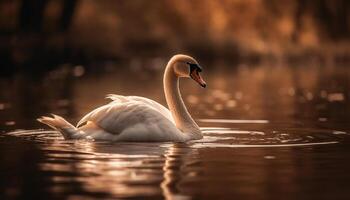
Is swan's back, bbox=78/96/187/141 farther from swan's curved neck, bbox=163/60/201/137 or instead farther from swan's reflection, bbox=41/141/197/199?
swan's curved neck, bbox=163/60/201/137

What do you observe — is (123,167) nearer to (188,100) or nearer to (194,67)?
(194,67)

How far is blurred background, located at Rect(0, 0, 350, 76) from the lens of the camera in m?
42.2

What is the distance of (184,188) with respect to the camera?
8.48 meters

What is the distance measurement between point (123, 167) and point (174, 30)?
166ft

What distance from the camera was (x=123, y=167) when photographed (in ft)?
32.4

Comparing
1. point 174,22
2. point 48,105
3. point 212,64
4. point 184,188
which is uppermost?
point 174,22

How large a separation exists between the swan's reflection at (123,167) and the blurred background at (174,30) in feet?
88.4

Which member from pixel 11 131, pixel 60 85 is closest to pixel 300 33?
pixel 60 85

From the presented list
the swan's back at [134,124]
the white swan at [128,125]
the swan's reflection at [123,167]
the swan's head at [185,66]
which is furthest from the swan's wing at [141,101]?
the swan's reflection at [123,167]

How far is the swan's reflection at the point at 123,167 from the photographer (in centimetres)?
846

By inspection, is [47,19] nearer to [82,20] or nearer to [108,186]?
[82,20]

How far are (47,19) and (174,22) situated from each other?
34.7 ft

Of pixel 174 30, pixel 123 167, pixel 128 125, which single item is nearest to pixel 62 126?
pixel 128 125

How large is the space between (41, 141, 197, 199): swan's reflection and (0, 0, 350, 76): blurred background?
26950 millimetres
